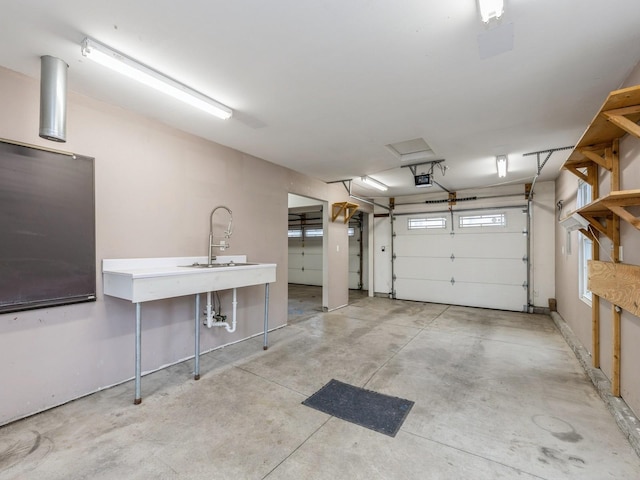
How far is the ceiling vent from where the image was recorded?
12.9 feet

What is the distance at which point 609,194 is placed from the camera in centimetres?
175

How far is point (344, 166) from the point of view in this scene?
4.54m

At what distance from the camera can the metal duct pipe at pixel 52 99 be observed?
1938mm

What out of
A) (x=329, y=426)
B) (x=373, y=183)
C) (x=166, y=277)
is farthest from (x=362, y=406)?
(x=373, y=183)

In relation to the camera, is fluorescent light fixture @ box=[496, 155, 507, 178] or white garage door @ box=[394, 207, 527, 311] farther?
white garage door @ box=[394, 207, 527, 311]

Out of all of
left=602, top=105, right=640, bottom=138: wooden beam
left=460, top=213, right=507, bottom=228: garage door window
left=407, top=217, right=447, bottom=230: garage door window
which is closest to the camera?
left=602, top=105, right=640, bottom=138: wooden beam

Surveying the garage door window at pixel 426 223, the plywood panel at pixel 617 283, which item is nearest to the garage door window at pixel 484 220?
the garage door window at pixel 426 223

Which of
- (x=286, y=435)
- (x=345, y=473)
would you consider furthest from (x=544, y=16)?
(x=286, y=435)

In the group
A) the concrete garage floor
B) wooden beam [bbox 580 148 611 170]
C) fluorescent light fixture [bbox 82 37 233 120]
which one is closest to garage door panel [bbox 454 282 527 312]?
the concrete garage floor

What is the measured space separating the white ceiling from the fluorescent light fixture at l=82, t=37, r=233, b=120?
0.06 m

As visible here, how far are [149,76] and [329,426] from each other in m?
2.81

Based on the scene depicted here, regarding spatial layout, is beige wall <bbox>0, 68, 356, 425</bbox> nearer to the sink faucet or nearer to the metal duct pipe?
the sink faucet

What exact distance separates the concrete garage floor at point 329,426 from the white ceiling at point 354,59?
230 centimetres

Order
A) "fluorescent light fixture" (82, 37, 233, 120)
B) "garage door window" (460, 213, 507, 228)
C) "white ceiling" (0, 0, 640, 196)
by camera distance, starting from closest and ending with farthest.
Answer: "white ceiling" (0, 0, 640, 196) < "fluorescent light fixture" (82, 37, 233, 120) < "garage door window" (460, 213, 507, 228)
